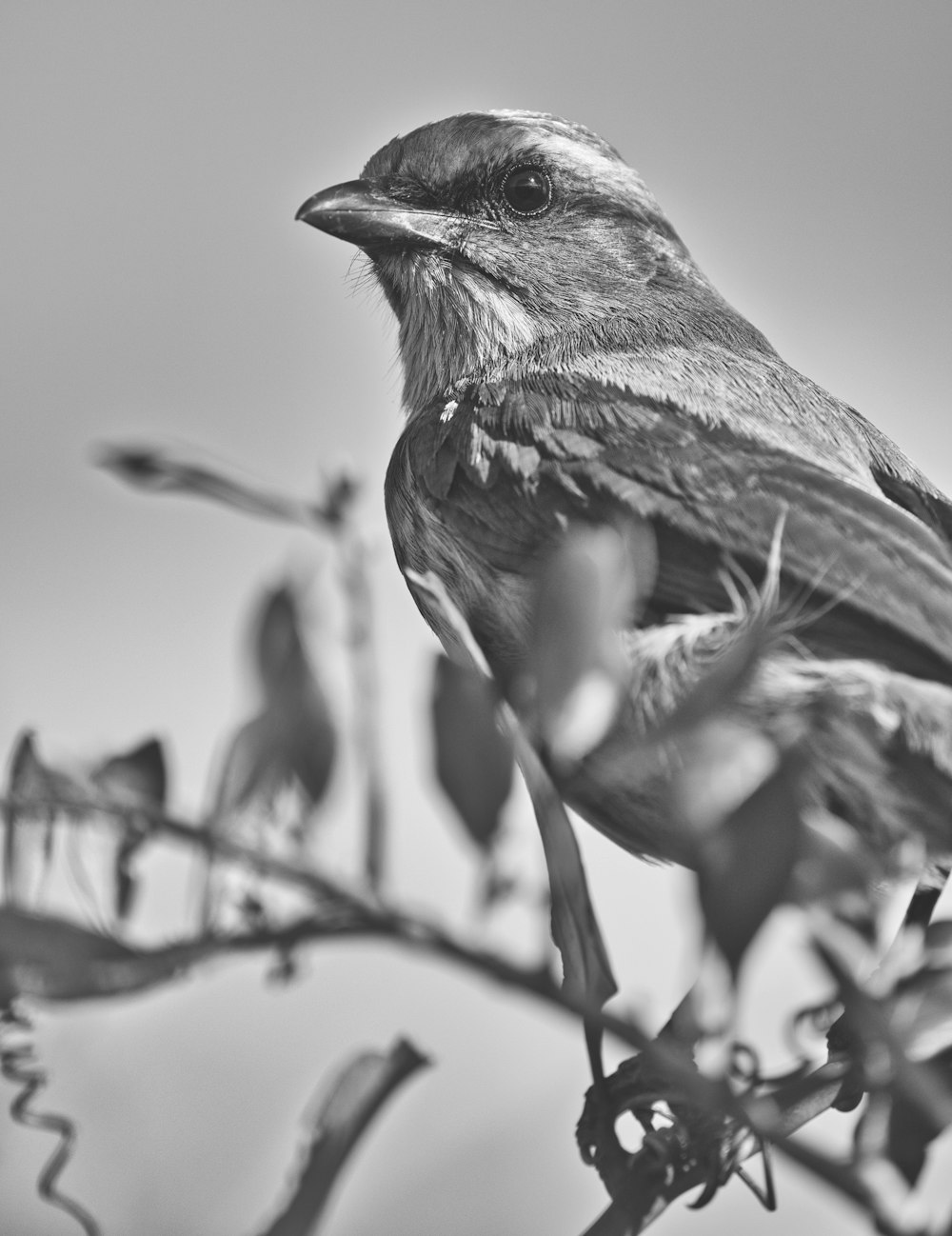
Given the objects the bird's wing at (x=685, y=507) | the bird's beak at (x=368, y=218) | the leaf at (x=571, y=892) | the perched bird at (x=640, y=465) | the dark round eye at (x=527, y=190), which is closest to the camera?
the leaf at (x=571, y=892)

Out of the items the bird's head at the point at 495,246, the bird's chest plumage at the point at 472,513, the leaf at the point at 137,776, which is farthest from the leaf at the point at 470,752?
the bird's head at the point at 495,246

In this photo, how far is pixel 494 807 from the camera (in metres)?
0.71

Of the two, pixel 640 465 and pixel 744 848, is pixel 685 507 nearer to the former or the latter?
pixel 640 465

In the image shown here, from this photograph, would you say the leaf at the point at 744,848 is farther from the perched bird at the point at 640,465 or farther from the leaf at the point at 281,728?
the leaf at the point at 281,728

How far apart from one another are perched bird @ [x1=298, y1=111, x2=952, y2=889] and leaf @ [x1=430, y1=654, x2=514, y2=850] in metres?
0.08

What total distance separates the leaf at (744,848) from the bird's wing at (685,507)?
1.25 metres

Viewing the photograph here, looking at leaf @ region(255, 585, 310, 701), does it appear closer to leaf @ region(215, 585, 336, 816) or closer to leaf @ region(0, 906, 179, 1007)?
leaf @ region(215, 585, 336, 816)

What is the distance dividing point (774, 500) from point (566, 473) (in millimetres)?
460

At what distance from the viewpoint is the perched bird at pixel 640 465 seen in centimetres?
142

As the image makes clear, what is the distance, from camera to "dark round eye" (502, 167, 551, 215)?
12.2ft

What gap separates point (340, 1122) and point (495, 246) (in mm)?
3138

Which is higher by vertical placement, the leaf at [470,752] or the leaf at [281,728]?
the leaf at [281,728]

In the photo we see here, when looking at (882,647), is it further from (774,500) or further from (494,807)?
(494,807)

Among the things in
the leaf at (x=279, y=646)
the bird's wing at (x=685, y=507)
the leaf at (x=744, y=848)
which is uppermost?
the bird's wing at (x=685, y=507)
